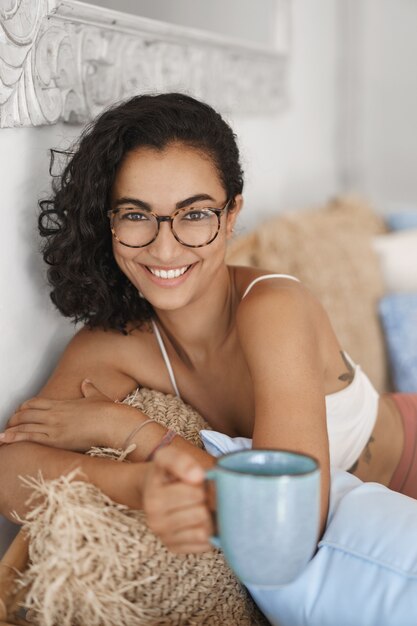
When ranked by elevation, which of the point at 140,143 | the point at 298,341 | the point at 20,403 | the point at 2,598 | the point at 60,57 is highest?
the point at 60,57

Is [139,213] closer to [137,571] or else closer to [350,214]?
[137,571]

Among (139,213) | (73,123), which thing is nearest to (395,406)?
(139,213)

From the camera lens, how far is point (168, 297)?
1440mm

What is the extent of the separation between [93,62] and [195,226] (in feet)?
1.82

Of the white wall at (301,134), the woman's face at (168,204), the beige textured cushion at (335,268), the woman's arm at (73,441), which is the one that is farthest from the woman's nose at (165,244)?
the white wall at (301,134)

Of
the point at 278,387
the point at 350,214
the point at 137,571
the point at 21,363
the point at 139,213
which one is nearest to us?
the point at 137,571

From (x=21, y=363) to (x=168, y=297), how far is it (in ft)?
1.04

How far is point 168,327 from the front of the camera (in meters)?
1.63

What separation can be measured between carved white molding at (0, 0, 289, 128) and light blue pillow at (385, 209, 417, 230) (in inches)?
28.9

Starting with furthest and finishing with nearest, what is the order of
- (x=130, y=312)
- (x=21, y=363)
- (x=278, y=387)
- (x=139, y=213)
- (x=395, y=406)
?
(x=395, y=406) → (x=130, y=312) → (x=21, y=363) → (x=139, y=213) → (x=278, y=387)

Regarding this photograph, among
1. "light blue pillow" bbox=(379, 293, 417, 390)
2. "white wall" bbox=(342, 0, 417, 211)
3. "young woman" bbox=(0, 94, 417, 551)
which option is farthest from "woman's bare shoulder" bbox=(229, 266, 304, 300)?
"white wall" bbox=(342, 0, 417, 211)

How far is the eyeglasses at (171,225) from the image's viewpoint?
→ 4.48 feet

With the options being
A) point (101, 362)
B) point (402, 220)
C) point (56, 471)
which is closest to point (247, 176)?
point (402, 220)

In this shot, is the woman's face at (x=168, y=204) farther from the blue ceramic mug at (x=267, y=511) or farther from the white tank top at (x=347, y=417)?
the blue ceramic mug at (x=267, y=511)
